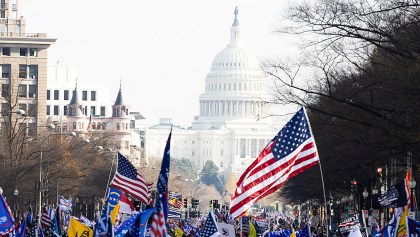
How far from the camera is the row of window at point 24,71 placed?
16250 centimetres

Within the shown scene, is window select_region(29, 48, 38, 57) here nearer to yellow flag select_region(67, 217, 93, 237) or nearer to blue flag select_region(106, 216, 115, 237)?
yellow flag select_region(67, 217, 93, 237)

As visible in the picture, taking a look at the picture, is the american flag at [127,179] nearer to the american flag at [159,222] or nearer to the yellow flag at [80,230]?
the yellow flag at [80,230]

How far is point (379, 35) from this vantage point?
4547 cm

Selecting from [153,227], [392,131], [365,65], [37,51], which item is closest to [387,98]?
[392,131]

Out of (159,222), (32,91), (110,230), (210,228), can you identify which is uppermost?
(32,91)

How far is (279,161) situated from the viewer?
2950cm

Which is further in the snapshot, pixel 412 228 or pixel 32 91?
pixel 32 91

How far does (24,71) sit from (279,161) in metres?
136

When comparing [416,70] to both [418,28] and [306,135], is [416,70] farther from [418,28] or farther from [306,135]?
[306,135]

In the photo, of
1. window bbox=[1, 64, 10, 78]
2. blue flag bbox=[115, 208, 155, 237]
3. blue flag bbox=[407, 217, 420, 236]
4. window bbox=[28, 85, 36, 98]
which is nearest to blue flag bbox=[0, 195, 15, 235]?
blue flag bbox=[115, 208, 155, 237]

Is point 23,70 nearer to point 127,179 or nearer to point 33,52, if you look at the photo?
point 33,52

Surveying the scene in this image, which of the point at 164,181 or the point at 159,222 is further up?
the point at 164,181

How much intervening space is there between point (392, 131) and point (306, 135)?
1835cm

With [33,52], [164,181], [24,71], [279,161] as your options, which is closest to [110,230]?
[164,181]
